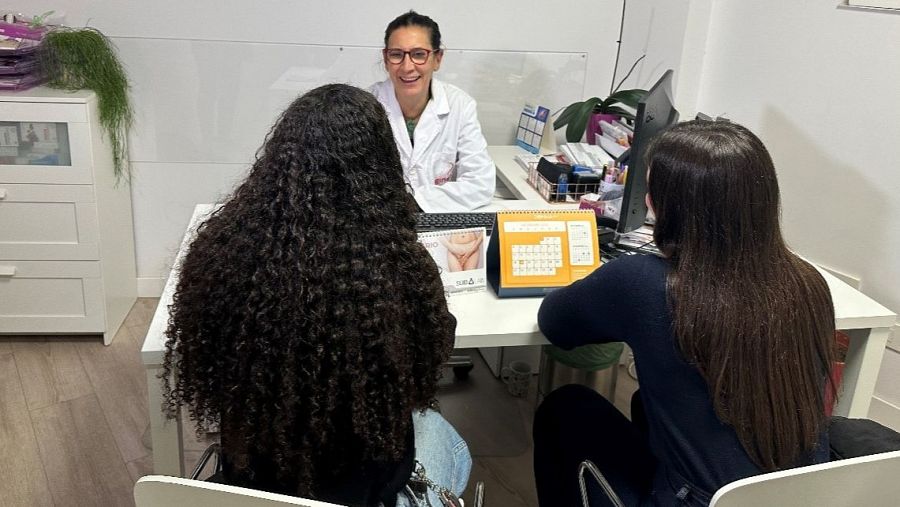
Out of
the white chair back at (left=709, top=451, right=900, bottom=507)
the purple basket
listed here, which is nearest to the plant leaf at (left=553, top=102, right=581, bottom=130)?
the purple basket

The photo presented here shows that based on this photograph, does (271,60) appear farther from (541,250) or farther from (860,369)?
(860,369)

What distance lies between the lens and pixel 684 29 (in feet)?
10.3

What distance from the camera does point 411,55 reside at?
2.53 metres

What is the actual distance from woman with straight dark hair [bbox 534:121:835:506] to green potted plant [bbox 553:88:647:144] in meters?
1.71

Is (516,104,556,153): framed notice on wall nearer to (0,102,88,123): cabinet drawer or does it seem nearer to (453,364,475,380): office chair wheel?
(453,364,475,380): office chair wheel

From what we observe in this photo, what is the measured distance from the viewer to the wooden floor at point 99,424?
7.23 ft

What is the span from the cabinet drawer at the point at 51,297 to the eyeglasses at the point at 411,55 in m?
1.33

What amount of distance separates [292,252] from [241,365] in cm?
18

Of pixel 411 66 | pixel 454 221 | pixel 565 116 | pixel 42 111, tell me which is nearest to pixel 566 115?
pixel 565 116

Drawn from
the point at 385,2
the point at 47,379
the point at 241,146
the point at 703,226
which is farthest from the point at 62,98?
the point at 703,226

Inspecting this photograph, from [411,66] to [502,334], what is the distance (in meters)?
1.18

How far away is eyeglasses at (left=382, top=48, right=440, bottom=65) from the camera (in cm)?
253

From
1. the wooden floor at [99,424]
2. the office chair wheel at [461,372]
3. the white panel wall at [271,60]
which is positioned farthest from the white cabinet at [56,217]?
the office chair wheel at [461,372]

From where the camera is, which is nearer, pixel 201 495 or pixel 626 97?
pixel 201 495
